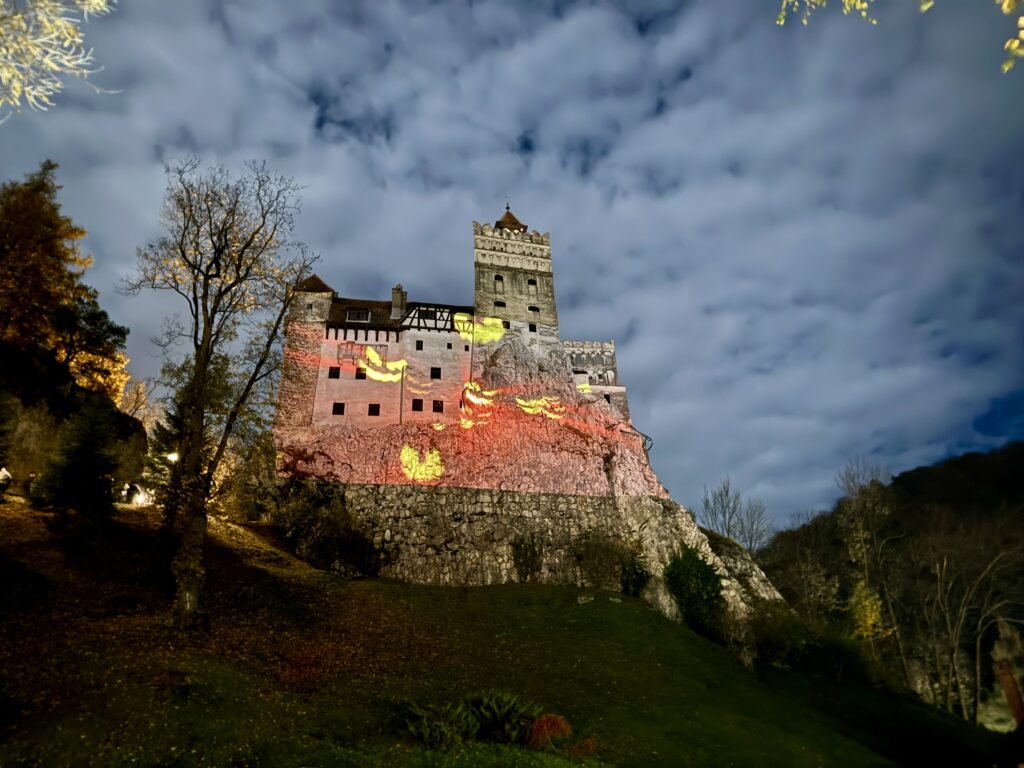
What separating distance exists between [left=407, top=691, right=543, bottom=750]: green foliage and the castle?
15.2m

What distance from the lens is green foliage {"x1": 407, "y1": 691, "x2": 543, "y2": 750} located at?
551 inches

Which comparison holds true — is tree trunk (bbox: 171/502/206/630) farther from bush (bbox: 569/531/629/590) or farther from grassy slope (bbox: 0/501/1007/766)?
bush (bbox: 569/531/629/590)

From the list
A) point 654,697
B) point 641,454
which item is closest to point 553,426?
point 641,454

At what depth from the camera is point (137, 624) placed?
51.8 ft

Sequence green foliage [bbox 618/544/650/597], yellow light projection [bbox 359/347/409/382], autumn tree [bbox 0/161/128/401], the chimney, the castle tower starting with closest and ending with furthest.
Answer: autumn tree [bbox 0/161/128/401]
green foliage [bbox 618/544/650/597]
yellow light projection [bbox 359/347/409/382]
the chimney
the castle tower

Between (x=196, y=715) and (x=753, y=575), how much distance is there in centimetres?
3599

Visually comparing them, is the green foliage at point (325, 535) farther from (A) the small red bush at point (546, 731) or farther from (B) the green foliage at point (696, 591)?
(B) the green foliage at point (696, 591)

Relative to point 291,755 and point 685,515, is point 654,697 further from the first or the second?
point 685,515

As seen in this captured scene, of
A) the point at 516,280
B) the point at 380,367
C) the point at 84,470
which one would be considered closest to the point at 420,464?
the point at 380,367

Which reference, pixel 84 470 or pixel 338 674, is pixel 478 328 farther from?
pixel 338 674

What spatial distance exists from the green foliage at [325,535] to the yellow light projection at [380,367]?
12.7m

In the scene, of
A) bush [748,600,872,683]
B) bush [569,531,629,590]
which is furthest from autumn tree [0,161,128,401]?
bush [748,600,872,683]

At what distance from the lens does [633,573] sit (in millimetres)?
32656

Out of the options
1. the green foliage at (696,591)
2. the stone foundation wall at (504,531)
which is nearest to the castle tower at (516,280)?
the stone foundation wall at (504,531)
